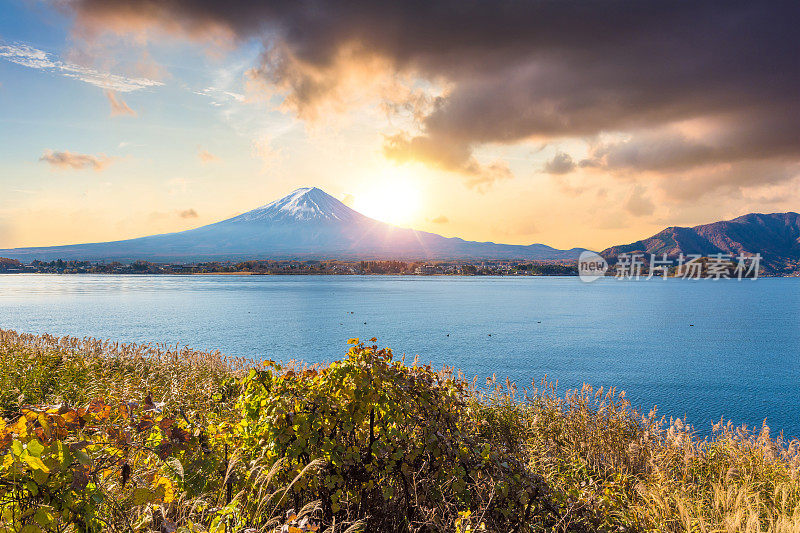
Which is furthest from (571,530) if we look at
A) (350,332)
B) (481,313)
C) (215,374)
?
(481,313)

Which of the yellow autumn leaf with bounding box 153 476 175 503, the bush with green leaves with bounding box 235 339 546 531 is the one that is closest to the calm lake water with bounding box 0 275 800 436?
the bush with green leaves with bounding box 235 339 546 531

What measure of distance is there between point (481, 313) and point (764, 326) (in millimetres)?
34150

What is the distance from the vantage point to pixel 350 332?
42.0 meters

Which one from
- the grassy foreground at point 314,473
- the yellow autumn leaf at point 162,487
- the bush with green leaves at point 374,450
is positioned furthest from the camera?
the bush with green leaves at point 374,450

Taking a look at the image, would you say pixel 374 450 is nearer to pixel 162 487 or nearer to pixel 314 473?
pixel 314 473

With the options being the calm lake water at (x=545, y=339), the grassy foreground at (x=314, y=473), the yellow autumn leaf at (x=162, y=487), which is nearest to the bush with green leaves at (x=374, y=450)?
the grassy foreground at (x=314, y=473)

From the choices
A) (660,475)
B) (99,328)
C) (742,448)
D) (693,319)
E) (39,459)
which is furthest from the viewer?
(693,319)

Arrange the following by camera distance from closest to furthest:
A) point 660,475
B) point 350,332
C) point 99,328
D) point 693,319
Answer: point 660,475 → point 99,328 → point 350,332 → point 693,319

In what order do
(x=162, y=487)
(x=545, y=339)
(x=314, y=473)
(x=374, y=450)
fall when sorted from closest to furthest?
1. (x=162, y=487)
2. (x=314, y=473)
3. (x=374, y=450)
4. (x=545, y=339)

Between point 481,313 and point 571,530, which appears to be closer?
point 571,530

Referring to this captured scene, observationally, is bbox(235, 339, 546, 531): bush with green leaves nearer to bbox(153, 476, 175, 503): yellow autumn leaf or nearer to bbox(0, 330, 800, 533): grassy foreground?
bbox(0, 330, 800, 533): grassy foreground

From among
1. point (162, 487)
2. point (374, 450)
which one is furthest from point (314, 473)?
point (162, 487)

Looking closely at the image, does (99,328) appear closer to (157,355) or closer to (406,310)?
(157,355)

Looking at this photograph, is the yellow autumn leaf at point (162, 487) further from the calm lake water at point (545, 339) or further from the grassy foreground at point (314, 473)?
the calm lake water at point (545, 339)
